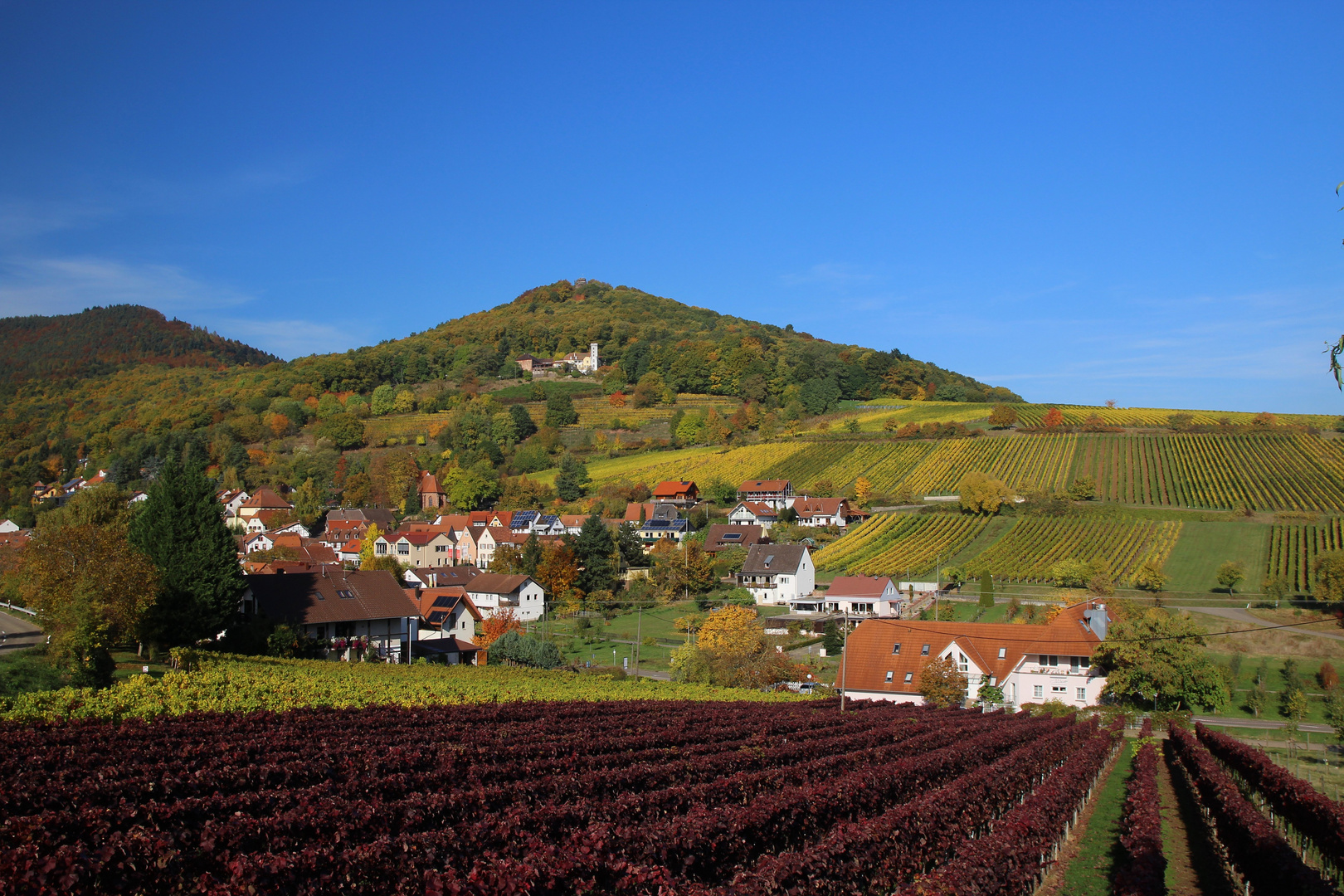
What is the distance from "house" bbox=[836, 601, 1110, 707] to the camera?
41781mm

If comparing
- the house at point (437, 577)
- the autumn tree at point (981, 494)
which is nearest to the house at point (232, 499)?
the house at point (437, 577)

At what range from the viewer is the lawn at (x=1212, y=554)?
54094mm

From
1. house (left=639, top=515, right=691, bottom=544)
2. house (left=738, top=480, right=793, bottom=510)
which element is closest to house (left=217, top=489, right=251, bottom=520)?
house (left=639, top=515, right=691, bottom=544)

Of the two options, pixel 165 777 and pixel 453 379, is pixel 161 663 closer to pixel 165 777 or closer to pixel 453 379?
pixel 165 777

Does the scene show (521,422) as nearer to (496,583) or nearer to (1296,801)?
(496,583)

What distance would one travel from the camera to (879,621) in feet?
147

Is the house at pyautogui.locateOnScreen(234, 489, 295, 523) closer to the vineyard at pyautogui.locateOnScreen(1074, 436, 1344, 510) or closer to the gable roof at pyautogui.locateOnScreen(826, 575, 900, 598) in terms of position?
the gable roof at pyautogui.locateOnScreen(826, 575, 900, 598)

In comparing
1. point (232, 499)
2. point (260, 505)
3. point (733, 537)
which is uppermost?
point (232, 499)

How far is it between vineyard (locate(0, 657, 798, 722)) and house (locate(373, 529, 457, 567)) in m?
43.3

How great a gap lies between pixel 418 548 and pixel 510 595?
78.2 ft

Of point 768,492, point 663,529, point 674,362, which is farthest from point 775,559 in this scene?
point 674,362

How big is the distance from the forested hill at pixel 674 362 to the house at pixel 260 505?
4773cm

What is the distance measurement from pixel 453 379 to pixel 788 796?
491 ft

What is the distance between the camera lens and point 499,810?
12.9m
